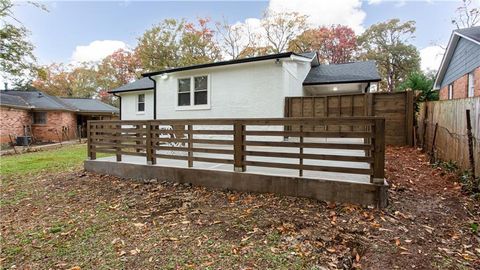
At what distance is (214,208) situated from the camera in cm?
403

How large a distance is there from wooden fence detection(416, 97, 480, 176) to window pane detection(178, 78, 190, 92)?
799 cm

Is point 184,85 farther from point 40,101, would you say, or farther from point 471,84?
point 40,101

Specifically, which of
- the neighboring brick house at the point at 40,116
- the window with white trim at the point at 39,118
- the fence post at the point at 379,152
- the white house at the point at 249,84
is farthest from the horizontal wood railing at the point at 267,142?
the window with white trim at the point at 39,118

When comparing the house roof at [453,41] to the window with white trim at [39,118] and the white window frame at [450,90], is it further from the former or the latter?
the window with white trim at [39,118]

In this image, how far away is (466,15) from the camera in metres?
17.2

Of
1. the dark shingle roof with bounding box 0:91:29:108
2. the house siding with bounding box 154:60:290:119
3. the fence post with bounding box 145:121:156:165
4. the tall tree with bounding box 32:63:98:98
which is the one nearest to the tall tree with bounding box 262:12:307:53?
the house siding with bounding box 154:60:290:119

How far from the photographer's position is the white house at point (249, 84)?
28.1ft

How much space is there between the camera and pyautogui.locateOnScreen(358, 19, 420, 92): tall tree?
2412 cm

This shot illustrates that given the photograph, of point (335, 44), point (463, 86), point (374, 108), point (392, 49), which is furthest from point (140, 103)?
point (392, 49)

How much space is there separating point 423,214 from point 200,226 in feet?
9.92

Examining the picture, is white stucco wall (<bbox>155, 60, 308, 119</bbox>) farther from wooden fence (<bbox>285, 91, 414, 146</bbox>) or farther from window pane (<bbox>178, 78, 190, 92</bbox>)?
wooden fence (<bbox>285, 91, 414, 146</bbox>)

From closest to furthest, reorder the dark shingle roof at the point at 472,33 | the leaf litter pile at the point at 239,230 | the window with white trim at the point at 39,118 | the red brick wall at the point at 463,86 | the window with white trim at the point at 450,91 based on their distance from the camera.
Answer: the leaf litter pile at the point at 239,230 → the red brick wall at the point at 463,86 → the dark shingle roof at the point at 472,33 → the window with white trim at the point at 450,91 → the window with white trim at the point at 39,118

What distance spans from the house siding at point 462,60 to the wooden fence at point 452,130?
428cm

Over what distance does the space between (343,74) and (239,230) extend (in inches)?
341
